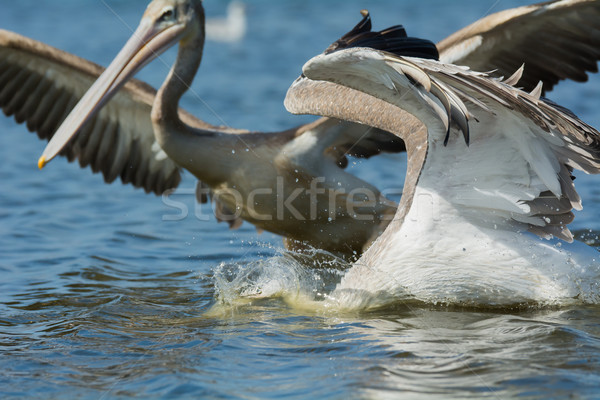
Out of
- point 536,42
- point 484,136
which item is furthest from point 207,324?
point 536,42

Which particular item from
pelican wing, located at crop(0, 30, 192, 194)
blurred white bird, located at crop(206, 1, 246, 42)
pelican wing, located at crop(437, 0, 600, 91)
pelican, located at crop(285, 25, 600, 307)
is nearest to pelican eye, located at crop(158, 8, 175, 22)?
pelican wing, located at crop(0, 30, 192, 194)

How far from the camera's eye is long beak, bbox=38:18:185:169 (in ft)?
20.3

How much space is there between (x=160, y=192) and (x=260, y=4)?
15697 millimetres

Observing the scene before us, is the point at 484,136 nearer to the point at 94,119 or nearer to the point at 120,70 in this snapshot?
the point at 120,70

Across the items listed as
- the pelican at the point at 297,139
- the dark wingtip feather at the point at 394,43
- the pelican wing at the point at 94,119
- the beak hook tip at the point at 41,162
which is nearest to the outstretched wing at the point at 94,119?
the pelican wing at the point at 94,119

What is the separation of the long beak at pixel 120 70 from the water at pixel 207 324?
1.24m

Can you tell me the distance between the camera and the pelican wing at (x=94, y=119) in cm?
753

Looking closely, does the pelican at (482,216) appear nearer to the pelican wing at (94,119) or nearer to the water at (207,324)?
the water at (207,324)

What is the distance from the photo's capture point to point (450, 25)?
1797cm

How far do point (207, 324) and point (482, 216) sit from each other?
6.15ft

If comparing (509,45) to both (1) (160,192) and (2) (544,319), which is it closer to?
(2) (544,319)

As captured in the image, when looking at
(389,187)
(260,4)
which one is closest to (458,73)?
(389,187)

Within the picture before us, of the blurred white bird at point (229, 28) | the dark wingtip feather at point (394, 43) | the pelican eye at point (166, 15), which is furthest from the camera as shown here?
the blurred white bird at point (229, 28)

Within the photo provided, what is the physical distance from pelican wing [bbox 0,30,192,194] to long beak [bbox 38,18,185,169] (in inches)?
26.7
